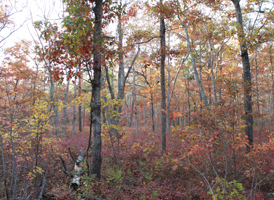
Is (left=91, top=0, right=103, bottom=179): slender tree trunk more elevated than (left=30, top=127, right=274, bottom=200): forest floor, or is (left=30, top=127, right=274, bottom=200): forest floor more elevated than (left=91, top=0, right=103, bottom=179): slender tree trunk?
(left=91, top=0, right=103, bottom=179): slender tree trunk

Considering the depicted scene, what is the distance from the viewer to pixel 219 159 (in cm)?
644

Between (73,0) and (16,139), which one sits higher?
(73,0)

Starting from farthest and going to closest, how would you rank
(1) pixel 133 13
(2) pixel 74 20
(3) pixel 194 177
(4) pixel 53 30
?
(1) pixel 133 13 < (3) pixel 194 177 < (4) pixel 53 30 < (2) pixel 74 20

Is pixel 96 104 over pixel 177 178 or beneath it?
over

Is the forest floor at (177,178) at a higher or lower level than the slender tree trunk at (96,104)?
lower

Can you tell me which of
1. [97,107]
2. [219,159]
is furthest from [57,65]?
[219,159]

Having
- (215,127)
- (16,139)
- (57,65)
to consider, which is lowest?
Result: (16,139)

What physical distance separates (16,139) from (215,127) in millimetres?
6223

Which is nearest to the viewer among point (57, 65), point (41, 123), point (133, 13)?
point (57, 65)

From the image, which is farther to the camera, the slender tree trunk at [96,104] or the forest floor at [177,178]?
the slender tree trunk at [96,104]

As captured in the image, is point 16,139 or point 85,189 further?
point 16,139

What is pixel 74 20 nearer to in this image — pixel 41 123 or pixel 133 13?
pixel 41 123

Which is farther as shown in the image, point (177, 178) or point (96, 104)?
point (177, 178)

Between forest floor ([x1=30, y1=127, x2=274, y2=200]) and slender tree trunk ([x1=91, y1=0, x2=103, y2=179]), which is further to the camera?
slender tree trunk ([x1=91, y1=0, x2=103, y2=179])
